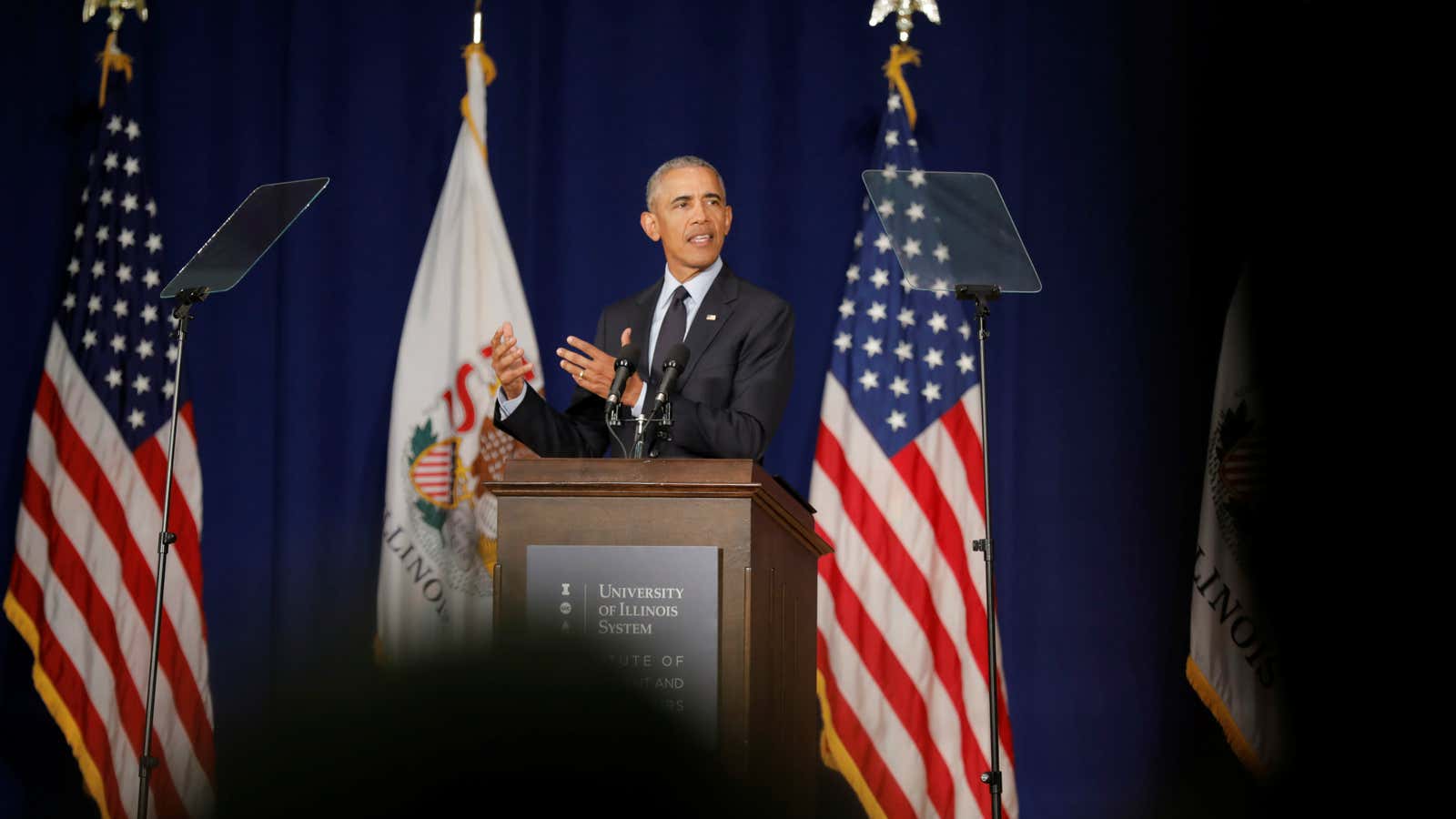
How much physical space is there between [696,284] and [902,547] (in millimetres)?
1569

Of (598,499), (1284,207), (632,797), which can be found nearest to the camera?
(632,797)

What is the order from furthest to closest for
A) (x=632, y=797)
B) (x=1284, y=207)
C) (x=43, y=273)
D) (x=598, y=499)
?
(x=43, y=273), (x=598, y=499), (x=1284, y=207), (x=632, y=797)

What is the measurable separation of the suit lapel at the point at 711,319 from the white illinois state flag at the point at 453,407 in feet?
4.75

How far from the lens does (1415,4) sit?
1.14m

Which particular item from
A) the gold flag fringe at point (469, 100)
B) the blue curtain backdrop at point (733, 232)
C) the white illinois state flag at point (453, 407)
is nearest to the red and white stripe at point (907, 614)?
the blue curtain backdrop at point (733, 232)

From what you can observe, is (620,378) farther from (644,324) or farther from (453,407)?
(453,407)

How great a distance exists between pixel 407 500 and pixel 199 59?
2042 millimetres

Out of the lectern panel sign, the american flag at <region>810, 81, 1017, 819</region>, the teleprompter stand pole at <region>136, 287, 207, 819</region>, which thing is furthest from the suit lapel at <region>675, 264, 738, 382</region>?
the teleprompter stand pole at <region>136, 287, 207, 819</region>

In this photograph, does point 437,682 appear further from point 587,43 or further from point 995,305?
point 587,43

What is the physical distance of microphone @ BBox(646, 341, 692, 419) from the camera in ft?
8.84

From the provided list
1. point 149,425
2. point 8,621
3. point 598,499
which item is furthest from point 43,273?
point 598,499

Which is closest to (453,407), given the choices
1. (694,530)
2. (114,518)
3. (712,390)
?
(114,518)

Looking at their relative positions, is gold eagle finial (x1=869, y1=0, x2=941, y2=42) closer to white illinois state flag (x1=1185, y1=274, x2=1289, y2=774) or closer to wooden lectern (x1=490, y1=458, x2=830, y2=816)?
white illinois state flag (x1=1185, y1=274, x2=1289, y2=774)

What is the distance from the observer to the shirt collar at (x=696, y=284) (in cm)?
348
